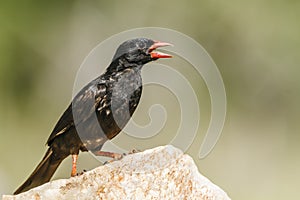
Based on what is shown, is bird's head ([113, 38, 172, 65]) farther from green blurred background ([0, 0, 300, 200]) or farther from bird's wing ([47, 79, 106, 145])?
green blurred background ([0, 0, 300, 200])

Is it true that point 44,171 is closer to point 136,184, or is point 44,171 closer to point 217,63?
point 136,184

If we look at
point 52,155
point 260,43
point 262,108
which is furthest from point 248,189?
point 260,43

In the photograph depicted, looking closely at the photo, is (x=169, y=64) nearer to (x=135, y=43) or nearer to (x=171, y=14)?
(x=171, y=14)

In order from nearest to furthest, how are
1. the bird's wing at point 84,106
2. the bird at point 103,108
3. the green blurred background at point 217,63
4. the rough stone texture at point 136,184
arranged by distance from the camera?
1. the rough stone texture at point 136,184
2. the bird at point 103,108
3. the bird's wing at point 84,106
4. the green blurred background at point 217,63

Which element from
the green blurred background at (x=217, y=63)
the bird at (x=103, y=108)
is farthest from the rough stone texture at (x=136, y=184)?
A: the green blurred background at (x=217, y=63)

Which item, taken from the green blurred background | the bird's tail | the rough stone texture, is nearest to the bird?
the bird's tail

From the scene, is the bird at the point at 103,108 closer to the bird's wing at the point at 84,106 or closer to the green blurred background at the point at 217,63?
the bird's wing at the point at 84,106

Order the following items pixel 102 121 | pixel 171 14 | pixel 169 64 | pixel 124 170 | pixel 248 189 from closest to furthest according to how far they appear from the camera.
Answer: pixel 124 170, pixel 102 121, pixel 248 189, pixel 169 64, pixel 171 14
